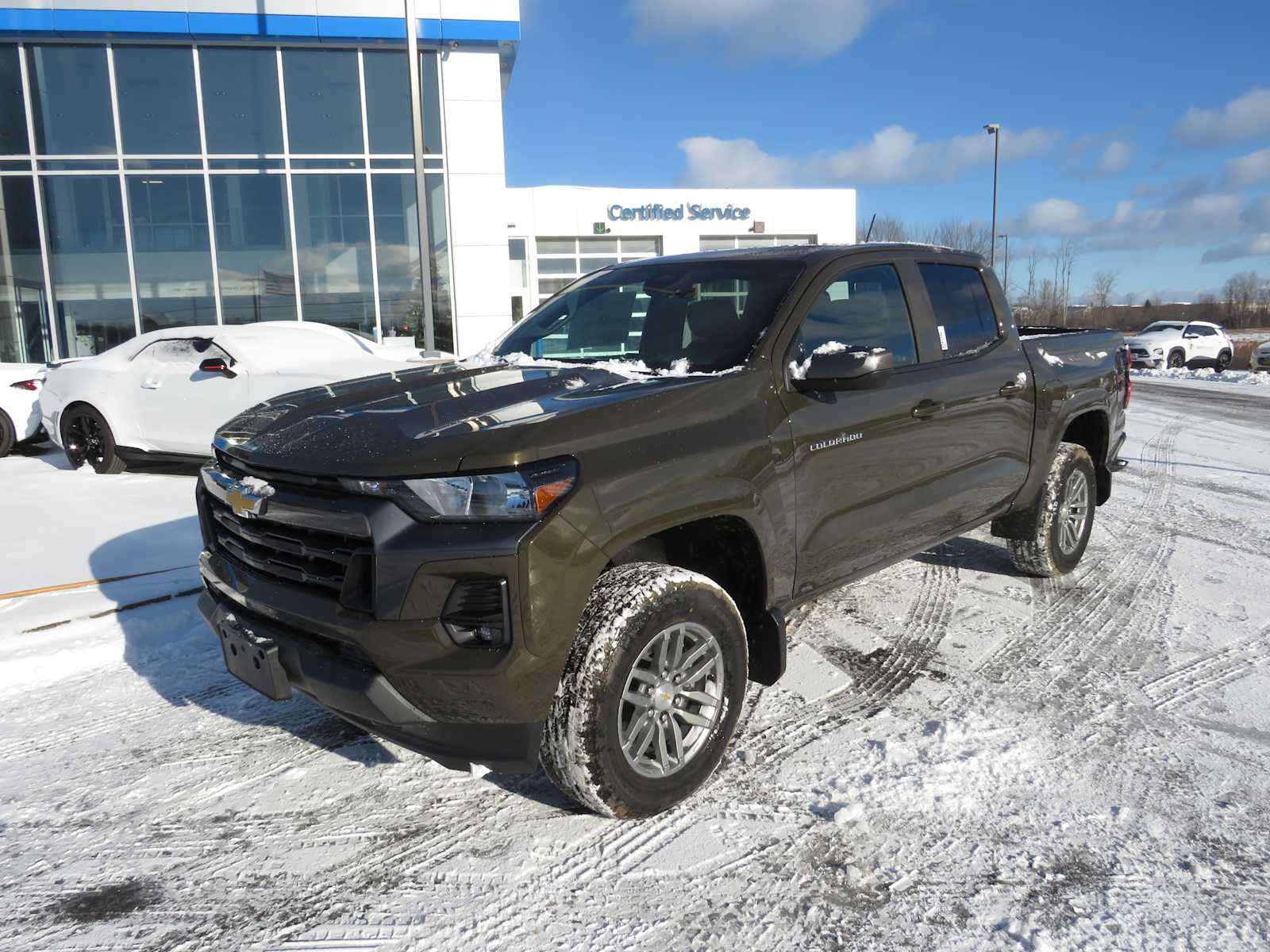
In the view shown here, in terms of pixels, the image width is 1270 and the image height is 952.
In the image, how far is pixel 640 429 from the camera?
2773 mm

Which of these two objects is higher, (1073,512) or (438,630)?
(438,630)

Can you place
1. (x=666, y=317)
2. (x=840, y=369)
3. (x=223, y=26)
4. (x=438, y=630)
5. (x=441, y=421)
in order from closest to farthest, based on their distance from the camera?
(x=438, y=630) < (x=441, y=421) < (x=840, y=369) < (x=666, y=317) < (x=223, y=26)

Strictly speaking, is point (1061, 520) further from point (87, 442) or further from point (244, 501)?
point (87, 442)

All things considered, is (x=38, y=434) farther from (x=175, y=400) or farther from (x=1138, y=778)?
(x=1138, y=778)

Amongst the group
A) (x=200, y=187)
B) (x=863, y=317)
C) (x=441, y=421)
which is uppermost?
(x=200, y=187)

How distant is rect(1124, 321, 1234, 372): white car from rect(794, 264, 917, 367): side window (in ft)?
83.7

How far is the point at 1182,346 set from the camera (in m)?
26.1

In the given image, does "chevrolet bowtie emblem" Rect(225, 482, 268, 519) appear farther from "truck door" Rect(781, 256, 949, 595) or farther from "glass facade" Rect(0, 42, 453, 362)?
"glass facade" Rect(0, 42, 453, 362)

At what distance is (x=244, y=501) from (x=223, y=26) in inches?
618

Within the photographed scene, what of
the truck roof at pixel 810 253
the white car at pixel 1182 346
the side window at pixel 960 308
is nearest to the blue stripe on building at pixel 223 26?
the truck roof at pixel 810 253

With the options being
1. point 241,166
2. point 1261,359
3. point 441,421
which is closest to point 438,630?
point 441,421

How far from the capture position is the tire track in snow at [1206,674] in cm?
372

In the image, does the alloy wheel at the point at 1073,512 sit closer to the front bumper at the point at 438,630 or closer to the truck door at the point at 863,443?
the truck door at the point at 863,443

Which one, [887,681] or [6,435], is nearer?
[887,681]
